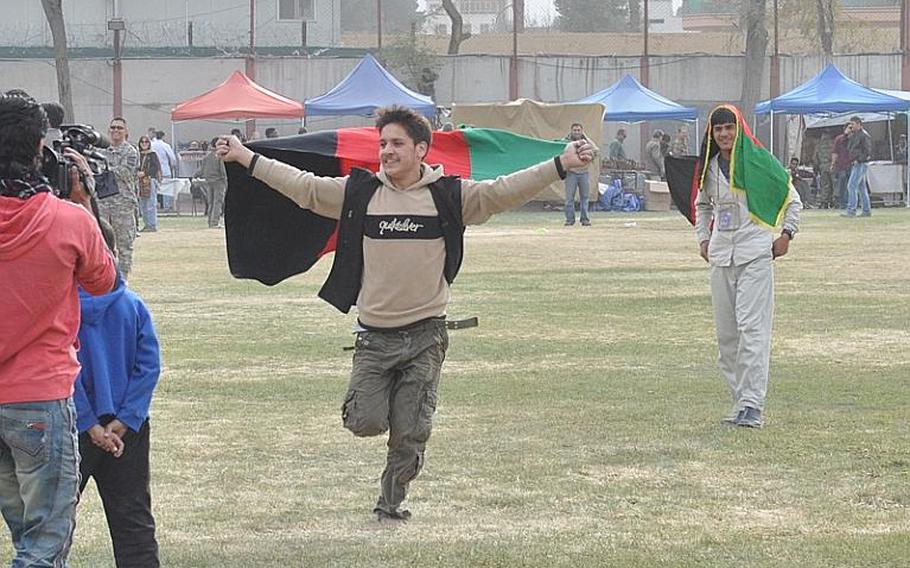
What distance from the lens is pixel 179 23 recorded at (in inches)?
2457

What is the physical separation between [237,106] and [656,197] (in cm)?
1044

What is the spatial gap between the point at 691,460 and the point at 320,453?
2.06 m

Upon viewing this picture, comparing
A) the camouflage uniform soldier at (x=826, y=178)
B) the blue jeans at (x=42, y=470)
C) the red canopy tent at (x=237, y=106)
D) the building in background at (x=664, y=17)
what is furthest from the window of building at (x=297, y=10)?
the building in background at (x=664, y=17)

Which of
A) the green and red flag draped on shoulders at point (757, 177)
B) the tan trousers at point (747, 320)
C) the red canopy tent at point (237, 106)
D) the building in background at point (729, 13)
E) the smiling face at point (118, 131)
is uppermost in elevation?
the building in background at point (729, 13)

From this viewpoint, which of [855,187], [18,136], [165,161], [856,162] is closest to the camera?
[18,136]

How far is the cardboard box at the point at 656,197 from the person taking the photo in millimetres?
42281

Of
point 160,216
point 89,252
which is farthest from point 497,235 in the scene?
point 89,252

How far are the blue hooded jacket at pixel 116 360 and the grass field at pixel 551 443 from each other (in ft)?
4.51

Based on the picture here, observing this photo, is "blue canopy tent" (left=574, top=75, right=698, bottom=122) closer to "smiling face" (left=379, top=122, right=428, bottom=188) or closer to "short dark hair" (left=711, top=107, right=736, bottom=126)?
"short dark hair" (left=711, top=107, right=736, bottom=126)

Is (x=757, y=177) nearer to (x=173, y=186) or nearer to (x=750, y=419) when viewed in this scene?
(x=750, y=419)

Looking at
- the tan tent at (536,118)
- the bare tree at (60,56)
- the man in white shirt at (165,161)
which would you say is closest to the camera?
the man in white shirt at (165,161)

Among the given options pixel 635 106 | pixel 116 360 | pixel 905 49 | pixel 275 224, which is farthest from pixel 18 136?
pixel 905 49

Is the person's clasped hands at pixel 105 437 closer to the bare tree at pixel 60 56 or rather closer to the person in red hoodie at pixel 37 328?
the person in red hoodie at pixel 37 328

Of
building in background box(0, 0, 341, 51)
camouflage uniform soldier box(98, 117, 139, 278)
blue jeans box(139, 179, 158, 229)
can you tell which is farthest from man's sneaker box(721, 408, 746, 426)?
building in background box(0, 0, 341, 51)
